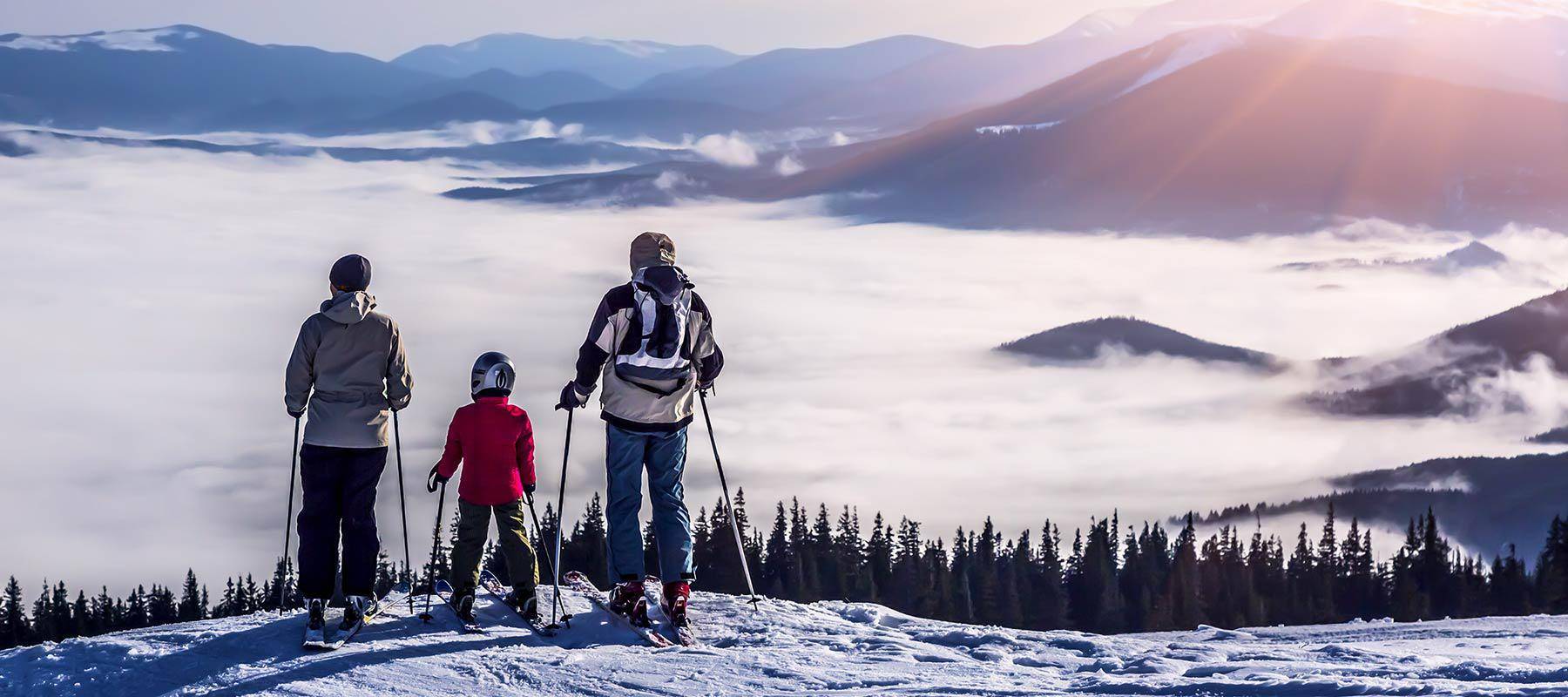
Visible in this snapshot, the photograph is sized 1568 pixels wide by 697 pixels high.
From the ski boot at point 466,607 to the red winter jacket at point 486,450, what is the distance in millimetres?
810

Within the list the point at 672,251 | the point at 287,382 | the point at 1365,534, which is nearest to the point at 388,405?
the point at 287,382

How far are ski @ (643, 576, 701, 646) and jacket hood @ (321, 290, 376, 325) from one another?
3153 mm

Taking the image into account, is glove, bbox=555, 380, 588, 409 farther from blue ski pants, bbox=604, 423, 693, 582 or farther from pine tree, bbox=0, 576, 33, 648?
pine tree, bbox=0, 576, 33, 648

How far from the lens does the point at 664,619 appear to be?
11828 millimetres

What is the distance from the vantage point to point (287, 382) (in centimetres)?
1035

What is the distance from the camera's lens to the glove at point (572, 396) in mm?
10977

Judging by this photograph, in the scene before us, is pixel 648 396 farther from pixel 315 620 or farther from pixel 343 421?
Result: pixel 315 620

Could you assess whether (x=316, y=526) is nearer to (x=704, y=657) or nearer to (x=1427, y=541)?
(x=704, y=657)

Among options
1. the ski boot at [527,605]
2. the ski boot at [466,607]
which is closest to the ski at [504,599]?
the ski boot at [527,605]

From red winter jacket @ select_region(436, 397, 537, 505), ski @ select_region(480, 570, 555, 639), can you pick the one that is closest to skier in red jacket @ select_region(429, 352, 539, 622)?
red winter jacket @ select_region(436, 397, 537, 505)

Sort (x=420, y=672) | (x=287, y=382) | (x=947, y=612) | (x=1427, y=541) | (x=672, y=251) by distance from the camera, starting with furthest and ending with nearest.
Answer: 1. (x=1427, y=541)
2. (x=947, y=612)
3. (x=672, y=251)
4. (x=287, y=382)
5. (x=420, y=672)

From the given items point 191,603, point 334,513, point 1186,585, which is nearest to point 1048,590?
point 1186,585

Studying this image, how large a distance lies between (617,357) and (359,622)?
281cm

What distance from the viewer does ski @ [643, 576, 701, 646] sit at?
1131 cm
